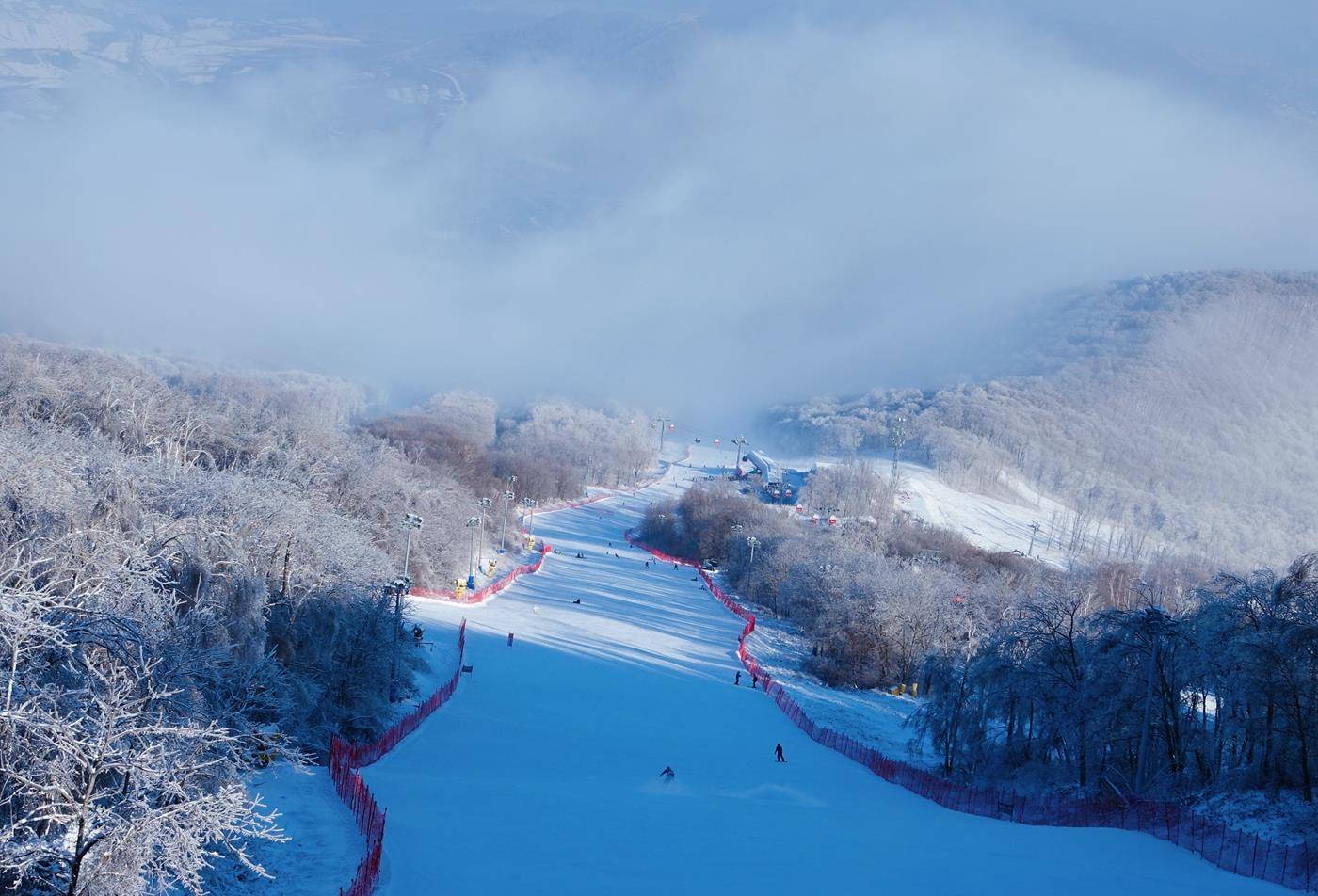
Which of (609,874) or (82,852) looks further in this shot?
(609,874)

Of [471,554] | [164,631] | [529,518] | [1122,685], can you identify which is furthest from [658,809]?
[529,518]

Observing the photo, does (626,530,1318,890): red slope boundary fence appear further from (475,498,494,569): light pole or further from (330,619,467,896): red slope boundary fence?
(475,498,494,569): light pole

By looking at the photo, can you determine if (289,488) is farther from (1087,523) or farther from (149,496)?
(1087,523)

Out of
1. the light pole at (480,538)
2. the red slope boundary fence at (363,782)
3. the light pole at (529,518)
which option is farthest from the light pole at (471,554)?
the red slope boundary fence at (363,782)

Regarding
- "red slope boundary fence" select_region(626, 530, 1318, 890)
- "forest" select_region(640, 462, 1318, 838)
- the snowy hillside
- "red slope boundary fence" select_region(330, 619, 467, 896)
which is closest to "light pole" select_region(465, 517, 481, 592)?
the snowy hillside

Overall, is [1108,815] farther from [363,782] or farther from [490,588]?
[490,588]

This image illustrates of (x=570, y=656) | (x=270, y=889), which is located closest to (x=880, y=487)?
(x=570, y=656)

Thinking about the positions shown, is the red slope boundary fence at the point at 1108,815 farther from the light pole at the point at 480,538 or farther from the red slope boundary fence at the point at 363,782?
the light pole at the point at 480,538

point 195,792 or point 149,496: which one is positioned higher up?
point 149,496
